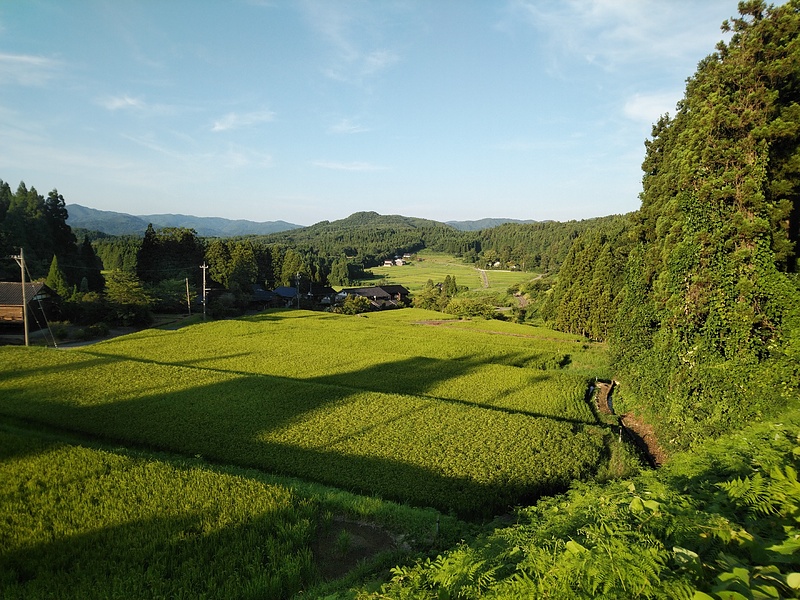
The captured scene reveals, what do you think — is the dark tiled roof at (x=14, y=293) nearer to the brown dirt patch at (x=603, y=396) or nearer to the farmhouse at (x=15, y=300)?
the farmhouse at (x=15, y=300)

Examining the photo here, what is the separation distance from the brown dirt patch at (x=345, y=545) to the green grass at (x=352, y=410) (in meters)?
1.39

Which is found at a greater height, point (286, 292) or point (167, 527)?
point (167, 527)

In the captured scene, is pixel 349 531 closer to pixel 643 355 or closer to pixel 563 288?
pixel 643 355

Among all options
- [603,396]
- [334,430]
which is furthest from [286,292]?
[334,430]

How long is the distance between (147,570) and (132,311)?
121ft

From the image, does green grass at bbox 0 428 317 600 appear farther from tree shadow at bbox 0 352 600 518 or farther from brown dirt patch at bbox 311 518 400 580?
tree shadow at bbox 0 352 600 518

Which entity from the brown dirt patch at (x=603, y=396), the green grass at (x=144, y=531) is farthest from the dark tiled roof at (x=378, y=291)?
the green grass at (x=144, y=531)

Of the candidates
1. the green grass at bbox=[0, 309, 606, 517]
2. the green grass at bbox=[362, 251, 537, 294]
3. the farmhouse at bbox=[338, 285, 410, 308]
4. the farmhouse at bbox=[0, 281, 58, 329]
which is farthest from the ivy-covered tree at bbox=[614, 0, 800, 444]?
the green grass at bbox=[362, 251, 537, 294]

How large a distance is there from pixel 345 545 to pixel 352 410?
7238 mm

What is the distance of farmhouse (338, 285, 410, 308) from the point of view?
6425 centimetres

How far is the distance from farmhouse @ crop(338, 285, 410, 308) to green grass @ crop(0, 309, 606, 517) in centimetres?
3682

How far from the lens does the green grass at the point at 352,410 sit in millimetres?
10273

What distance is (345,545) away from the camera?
7.32m

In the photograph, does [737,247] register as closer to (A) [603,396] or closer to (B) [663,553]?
(A) [603,396]
